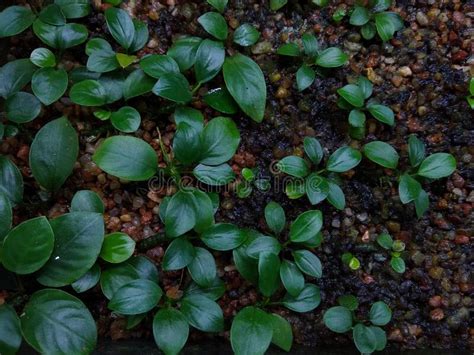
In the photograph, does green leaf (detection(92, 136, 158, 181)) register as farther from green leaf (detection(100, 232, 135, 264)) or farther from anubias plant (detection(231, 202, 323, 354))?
anubias plant (detection(231, 202, 323, 354))

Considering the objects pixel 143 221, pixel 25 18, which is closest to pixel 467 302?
pixel 143 221

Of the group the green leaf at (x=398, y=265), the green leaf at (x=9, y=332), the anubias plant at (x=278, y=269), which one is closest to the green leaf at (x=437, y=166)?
the green leaf at (x=398, y=265)

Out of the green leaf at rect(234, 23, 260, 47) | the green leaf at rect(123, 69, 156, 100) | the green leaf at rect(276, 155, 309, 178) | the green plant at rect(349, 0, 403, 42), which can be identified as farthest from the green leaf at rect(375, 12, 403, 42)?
the green leaf at rect(123, 69, 156, 100)

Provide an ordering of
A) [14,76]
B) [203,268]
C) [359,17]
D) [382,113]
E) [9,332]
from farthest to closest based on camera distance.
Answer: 1. [359,17]
2. [382,113]
3. [14,76]
4. [203,268]
5. [9,332]

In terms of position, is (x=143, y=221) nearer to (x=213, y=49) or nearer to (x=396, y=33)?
(x=213, y=49)

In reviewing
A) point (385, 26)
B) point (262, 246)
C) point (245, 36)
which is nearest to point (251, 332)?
point (262, 246)

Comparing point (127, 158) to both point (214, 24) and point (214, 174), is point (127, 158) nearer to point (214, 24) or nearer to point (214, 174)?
point (214, 174)

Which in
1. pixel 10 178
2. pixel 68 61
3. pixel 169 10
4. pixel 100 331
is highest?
pixel 169 10
